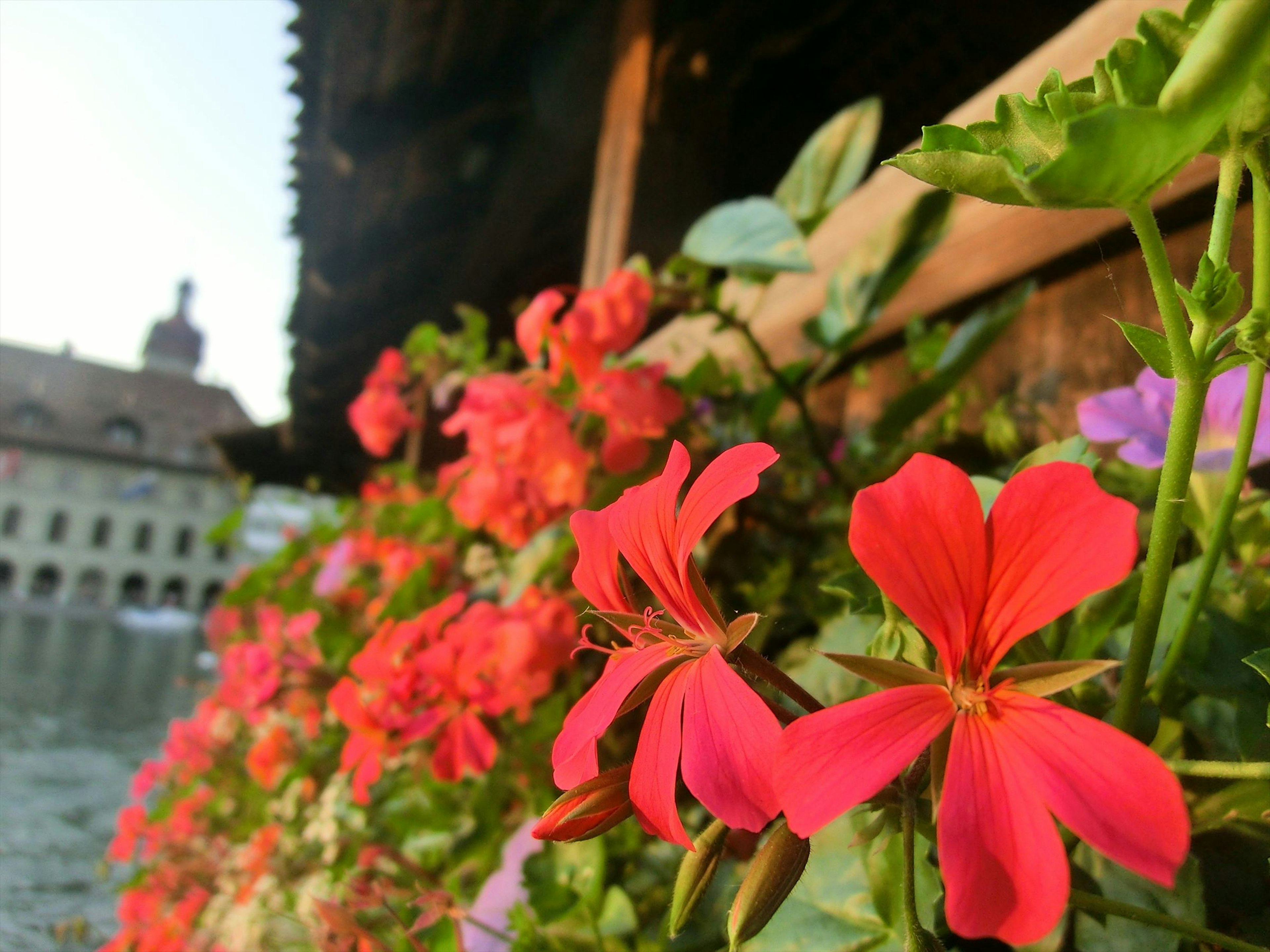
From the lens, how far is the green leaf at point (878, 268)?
0.68 meters

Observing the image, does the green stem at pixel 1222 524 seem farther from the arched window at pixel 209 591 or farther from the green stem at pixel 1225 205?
the arched window at pixel 209 591

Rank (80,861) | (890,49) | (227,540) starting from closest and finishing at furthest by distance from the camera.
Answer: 1. (80,861)
2. (890,49)
3. (227,540)

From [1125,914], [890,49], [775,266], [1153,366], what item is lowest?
[1125,914]

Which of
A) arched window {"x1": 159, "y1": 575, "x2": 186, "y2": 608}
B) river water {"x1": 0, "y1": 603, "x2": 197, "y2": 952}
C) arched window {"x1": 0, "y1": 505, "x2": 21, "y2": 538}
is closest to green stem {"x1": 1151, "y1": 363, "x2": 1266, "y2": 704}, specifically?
river water {"x1": 0, "y1": 603, "x2": 197, "y2": 952}

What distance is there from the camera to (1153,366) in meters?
0.19

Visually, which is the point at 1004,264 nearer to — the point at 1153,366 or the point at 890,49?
the point at 1153,366

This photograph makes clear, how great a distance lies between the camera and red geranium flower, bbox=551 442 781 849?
0.18m

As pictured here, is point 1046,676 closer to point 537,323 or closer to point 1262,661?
point 1262,661

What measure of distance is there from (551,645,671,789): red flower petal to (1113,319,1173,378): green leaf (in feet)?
0.43

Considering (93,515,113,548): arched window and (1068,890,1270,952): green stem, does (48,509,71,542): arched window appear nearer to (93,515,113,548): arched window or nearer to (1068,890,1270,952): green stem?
(1068,890,1270,952): green stem

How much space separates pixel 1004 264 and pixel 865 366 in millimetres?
263

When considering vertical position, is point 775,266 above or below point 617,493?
above

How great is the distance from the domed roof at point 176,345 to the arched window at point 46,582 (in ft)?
2.91

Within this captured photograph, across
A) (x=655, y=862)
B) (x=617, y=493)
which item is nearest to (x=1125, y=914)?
(x=655, y=862)
